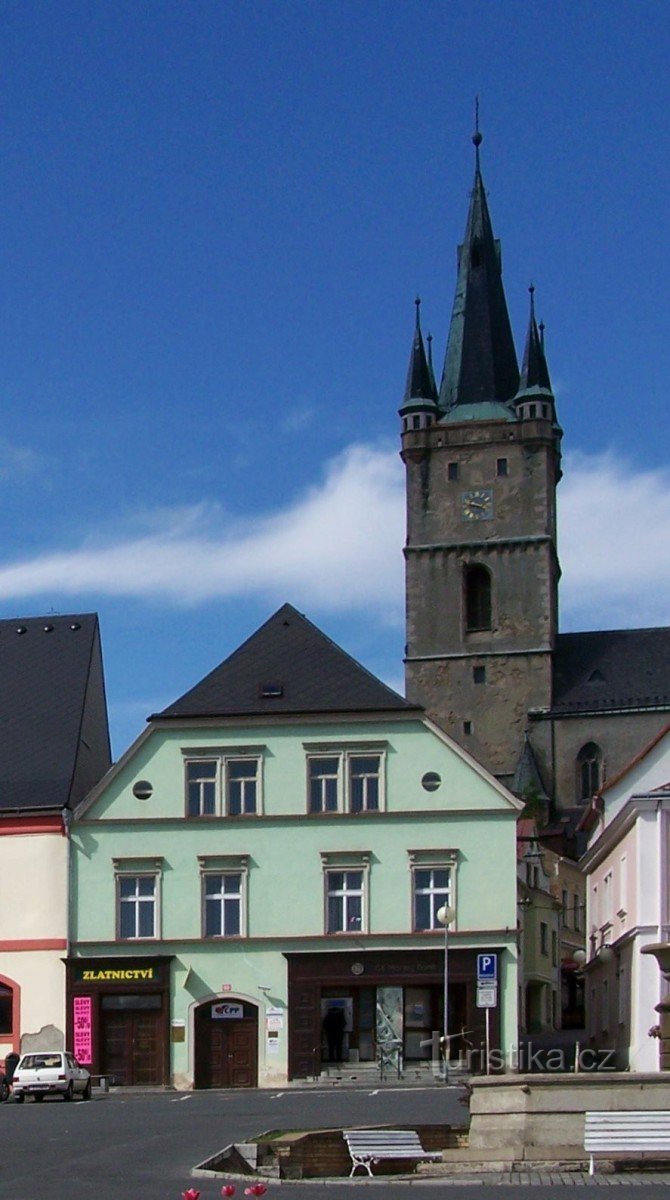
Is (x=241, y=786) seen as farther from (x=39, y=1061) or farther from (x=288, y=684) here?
(x=39, y=1061)

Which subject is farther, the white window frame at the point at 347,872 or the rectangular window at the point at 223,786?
the rectangular window at the point at 223,786

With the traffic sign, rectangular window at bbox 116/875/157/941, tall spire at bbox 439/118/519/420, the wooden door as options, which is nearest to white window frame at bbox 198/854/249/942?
rectangular window at bbox 116/875/157/941

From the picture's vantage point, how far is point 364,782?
5219 cm

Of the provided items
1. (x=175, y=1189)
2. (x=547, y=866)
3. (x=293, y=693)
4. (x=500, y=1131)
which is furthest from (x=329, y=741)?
(x=547, y=866)

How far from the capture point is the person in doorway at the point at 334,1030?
166 feet

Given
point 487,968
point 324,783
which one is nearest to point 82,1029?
point 324,783

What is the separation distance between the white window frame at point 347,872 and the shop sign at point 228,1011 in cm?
289

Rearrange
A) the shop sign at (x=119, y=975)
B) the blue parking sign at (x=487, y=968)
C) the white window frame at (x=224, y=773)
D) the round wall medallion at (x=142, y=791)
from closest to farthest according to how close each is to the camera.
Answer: the blue parking sign at (x=487, y=968), the shop sign at (x=119, y=975), the white window frame at (x=224, y=773), the round wall medallion at (x=142, y=791)

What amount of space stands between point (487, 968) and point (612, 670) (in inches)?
2263

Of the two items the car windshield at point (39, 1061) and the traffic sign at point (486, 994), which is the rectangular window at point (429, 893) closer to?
the traffic sign at point (486, 994)

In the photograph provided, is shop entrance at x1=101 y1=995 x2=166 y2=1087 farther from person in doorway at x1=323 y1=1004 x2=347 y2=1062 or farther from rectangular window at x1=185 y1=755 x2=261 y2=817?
rectangular window at x1=185 y1=755 x2=261 y2=817

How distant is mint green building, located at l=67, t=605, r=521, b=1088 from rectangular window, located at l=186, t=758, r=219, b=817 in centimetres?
5

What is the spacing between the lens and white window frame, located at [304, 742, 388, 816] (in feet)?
170

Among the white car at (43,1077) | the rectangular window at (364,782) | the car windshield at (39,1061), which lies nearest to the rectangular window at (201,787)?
the rectangular window at (364,782)
